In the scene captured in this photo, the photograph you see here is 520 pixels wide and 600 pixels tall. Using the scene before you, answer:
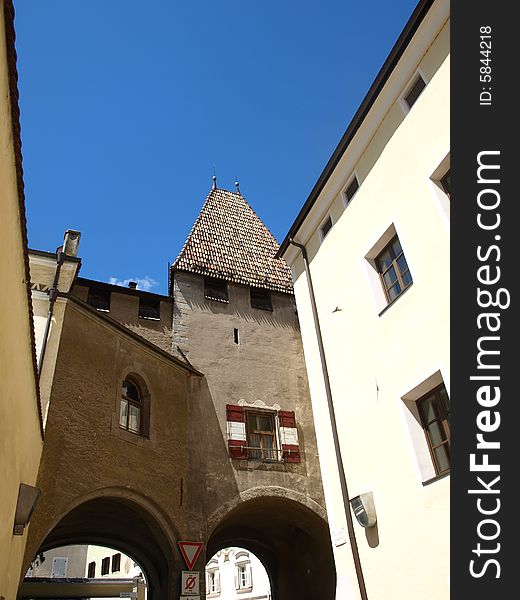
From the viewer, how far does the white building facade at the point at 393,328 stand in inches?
308

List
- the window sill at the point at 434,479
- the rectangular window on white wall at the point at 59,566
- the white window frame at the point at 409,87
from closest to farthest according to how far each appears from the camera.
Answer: the window sill at the point at 434,479
the white window frame at the point at 409,87
the rectangular window on white wall at the point at 59,566

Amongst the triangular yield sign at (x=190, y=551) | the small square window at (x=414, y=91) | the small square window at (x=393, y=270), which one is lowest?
the triangular yield sign at (x=190, y=551)

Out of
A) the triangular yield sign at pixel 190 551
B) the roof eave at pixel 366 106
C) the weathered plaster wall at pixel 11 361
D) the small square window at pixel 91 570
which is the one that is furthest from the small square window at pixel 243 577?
the weathered plaster wall at pixel 11 361

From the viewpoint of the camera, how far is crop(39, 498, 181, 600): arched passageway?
447 inches

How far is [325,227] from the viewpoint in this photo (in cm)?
1212

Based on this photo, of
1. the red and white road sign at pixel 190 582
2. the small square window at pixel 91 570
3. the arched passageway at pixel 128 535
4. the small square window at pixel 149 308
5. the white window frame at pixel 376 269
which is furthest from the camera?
the small square window at pixel 91 570

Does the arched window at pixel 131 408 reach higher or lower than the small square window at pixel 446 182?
lower

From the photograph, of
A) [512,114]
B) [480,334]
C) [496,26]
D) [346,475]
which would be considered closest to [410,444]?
[346,475]

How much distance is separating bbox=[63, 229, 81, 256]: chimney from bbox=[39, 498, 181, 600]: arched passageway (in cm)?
528

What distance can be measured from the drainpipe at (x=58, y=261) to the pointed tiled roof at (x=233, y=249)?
12.5ft

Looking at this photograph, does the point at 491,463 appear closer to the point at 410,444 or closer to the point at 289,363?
the point at 410,444

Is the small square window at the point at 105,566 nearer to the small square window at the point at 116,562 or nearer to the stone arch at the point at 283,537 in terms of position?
the small square window at the point at 116,562

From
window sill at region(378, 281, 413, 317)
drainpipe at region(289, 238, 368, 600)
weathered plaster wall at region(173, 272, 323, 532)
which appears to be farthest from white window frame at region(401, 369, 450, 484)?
weathered plaster wall at region(173, 272, 323, 532)

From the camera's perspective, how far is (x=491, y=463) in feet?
18.4
